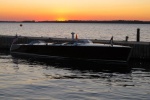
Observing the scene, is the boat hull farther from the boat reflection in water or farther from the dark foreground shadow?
the dark foreground shadow

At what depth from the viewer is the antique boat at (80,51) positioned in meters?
34.3

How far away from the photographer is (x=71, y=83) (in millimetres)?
22703

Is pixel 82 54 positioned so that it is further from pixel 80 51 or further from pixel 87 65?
pixel 87 65

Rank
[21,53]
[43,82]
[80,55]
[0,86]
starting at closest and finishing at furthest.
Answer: [0,86]
[43,82]
[80,55]
[21,53]

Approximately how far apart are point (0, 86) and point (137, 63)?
16550mm

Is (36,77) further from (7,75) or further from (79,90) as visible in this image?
(79,90)

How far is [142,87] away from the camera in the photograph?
21.9m

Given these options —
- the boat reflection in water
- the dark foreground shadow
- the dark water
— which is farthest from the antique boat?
the dark water

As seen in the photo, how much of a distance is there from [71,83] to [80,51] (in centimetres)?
1354

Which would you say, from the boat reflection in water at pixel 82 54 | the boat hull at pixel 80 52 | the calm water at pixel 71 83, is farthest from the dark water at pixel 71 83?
the boat hull at pixel 80 52

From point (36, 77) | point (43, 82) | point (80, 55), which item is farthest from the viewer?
point (80, 55)

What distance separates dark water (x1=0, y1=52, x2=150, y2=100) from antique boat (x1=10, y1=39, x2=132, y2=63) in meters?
2.81

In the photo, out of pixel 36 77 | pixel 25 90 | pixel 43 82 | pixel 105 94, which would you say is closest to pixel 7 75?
pixel 36 77

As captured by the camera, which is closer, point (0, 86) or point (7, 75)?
point (0, 86)
